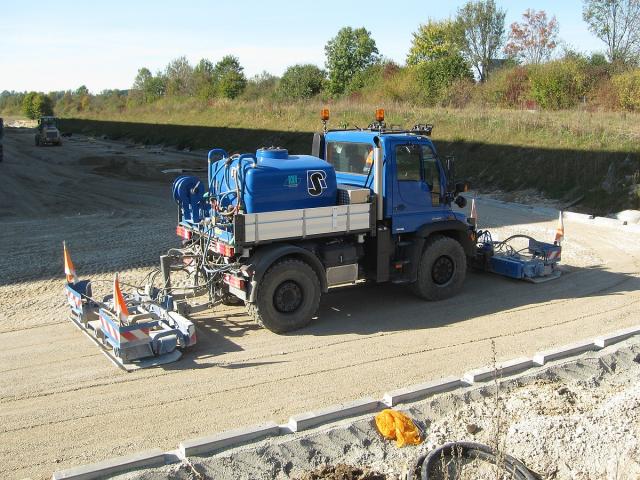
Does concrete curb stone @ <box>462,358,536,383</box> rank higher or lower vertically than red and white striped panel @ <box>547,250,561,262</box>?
lower

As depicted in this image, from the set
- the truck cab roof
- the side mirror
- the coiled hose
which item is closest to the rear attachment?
the coiled hose

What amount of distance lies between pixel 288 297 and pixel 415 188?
262 centimetres

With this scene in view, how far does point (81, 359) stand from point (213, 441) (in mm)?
2884

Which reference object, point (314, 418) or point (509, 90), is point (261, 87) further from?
point (314, 418)

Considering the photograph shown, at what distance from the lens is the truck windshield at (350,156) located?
943 cm

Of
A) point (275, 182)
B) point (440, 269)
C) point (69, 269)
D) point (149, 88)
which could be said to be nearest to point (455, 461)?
point (275, 182)

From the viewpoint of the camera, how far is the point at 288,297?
8523 mm

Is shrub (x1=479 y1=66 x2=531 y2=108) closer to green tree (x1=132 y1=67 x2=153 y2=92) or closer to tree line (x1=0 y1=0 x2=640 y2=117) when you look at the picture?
tree line (x1=0 y1=0 x2=640 y2=117)

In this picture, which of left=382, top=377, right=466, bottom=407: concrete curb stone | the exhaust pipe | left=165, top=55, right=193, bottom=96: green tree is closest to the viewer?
left=382, top=377, right=466, bottom=407: concrete curb stone

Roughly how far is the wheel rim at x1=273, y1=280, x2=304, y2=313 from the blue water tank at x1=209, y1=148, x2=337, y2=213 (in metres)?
1.05

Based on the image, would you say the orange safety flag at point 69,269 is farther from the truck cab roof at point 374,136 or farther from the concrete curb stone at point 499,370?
the concrete curb stone at point 499,370

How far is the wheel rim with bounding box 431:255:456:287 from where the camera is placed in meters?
9.90

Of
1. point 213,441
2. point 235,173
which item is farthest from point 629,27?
point 213,441

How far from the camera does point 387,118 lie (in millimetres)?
31016
